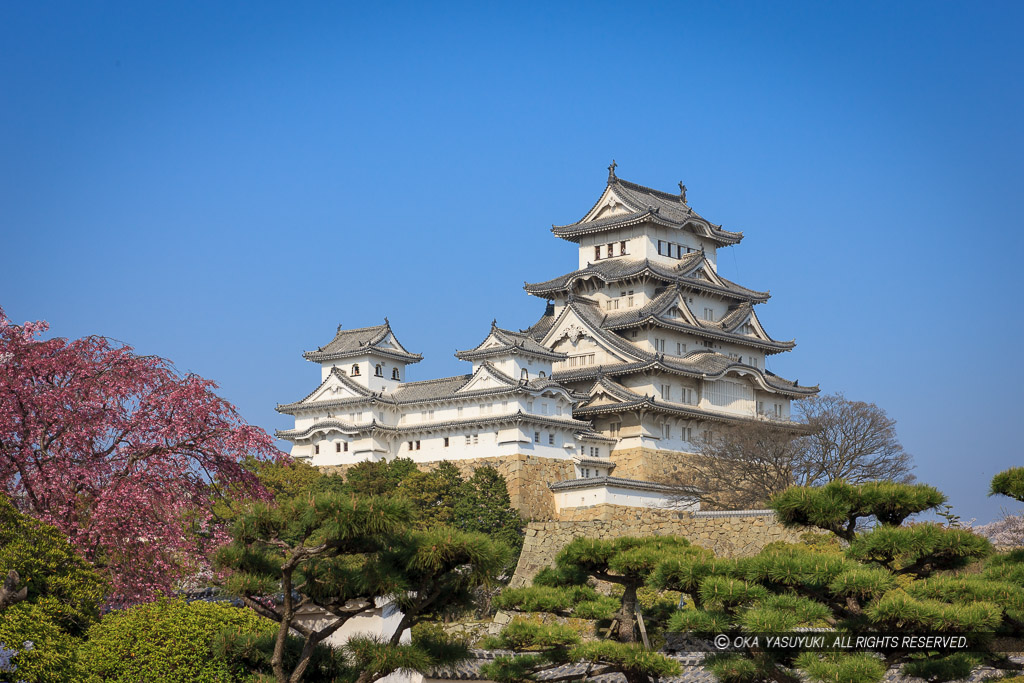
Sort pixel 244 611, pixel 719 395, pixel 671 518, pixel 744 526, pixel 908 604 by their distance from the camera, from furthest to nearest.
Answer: pixel 719 395
pixel 671 518
pixel 744 526
pixel 244 611
pixel 908 604

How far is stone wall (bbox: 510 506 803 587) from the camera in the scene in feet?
120

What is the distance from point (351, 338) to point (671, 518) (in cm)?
2094

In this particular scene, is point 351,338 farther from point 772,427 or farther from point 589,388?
point 772,427

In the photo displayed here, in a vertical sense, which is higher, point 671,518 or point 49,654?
point 671,518

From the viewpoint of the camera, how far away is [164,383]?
21.3 metres

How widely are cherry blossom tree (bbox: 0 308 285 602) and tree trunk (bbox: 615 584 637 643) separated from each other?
6.53m

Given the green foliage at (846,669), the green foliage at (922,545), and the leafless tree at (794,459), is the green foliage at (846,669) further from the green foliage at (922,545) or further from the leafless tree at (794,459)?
the leafless tree at (794,459)

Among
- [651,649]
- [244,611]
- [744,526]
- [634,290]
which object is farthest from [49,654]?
[634,290]

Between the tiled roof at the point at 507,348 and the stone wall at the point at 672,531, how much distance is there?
9.29m

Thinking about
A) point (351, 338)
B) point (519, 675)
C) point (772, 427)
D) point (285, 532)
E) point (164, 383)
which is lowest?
point (519, 675)

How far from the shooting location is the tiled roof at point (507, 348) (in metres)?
50.5

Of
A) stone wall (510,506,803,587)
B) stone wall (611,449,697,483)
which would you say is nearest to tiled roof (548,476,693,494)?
stone wall (611,449,697,483)

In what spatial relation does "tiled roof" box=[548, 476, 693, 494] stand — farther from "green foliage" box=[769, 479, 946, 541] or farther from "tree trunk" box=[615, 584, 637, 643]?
"green foliage" box=[769, 479, 946, 541]

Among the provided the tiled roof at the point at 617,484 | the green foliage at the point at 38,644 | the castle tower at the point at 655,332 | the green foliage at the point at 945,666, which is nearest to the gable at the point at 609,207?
the castle tower at the point at 655,332
